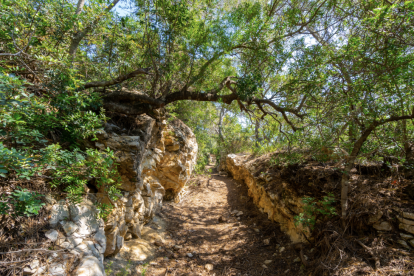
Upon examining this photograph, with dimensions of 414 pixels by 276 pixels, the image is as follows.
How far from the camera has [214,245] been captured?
16.0 feet

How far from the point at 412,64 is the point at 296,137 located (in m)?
2.12

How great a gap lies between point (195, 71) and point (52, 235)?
470 centimetres

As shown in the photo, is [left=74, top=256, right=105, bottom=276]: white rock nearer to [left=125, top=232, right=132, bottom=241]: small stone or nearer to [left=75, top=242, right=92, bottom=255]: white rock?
[left=75, top=242, right=92, bottom=255]: white rock

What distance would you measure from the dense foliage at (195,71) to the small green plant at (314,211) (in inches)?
10.1

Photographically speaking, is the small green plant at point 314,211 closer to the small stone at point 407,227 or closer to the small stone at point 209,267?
the small stone at point 407,227

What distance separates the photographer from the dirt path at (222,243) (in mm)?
3916

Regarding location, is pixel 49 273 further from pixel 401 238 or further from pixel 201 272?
pixel 401 238

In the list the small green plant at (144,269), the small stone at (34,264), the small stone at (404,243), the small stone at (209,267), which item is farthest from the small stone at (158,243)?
the small stone at (404,243)

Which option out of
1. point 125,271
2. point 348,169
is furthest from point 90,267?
point 348,169

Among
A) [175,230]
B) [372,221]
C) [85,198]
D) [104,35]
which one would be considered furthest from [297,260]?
[104,35]

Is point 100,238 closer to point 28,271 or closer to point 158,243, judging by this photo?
point 28,271

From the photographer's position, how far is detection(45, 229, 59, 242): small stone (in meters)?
2.26

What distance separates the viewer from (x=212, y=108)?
32.1 ft

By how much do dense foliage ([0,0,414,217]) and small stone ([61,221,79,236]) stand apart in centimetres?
50
